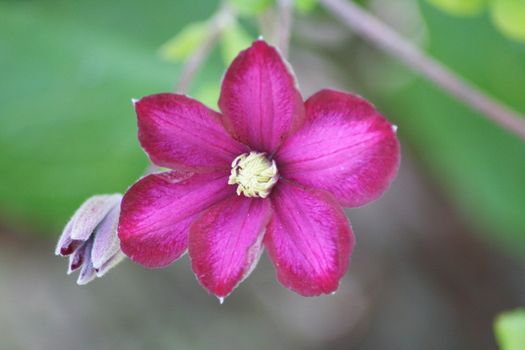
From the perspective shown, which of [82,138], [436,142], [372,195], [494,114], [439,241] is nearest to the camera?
[372,195]

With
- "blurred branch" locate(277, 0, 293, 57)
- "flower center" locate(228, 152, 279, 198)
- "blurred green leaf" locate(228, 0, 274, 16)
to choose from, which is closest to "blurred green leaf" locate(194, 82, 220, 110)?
"blurred green leaf" locate(228, 0, 274, 16)

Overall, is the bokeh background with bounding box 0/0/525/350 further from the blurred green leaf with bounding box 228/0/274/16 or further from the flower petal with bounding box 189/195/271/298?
the flower petal with bounding box 189/195/271/298

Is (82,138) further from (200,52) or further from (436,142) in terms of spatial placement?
(436,142)

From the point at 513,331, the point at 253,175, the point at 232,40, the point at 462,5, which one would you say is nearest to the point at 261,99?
the point at 253,175

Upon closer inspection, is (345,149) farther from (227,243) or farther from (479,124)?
(479,124)

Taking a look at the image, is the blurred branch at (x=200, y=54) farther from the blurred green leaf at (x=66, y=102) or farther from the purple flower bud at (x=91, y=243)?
the blurred green leaf at (x=66, y=102)

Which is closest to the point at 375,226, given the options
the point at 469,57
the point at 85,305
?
the point at 469,57
